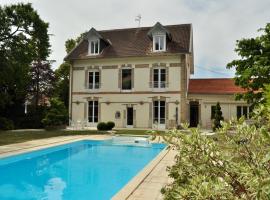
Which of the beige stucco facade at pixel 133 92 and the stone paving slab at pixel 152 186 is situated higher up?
the beige stucco facade at pixel 133 92

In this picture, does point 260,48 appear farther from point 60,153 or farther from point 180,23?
point 180,23

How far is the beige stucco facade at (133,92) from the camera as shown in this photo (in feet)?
92.8

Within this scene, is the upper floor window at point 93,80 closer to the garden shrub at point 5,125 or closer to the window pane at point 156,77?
the window pane at point 156,77

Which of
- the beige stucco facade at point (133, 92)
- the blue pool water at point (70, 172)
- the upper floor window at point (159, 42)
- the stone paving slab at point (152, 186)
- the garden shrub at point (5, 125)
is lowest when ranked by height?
the blue pool water at point (70, 172)

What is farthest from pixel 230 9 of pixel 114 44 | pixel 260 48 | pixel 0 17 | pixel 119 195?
pixel 114 44

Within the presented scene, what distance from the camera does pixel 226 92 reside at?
96.1 ft

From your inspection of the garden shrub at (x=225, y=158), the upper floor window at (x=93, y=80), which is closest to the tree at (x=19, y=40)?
the upper floor window at (x=93, y=80)

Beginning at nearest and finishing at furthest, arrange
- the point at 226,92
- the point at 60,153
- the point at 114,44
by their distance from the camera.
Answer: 1. the point at 60,153
2. the point at 226,92
3. the point at 114,44

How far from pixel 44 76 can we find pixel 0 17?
42.1 ft

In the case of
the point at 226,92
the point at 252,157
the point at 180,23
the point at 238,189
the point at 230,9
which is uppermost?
the point at 180,23

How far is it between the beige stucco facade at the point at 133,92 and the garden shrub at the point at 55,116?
11.7ft

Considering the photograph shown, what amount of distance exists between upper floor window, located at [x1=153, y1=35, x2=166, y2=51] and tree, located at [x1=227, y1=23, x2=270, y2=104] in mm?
15160

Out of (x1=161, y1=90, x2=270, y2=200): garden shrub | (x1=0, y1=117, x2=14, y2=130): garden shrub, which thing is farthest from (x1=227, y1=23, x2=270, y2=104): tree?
(x1=0, y1=117, x2=14, y2=130): garden shrub

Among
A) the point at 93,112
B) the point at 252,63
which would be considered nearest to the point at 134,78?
the point at 93,112
